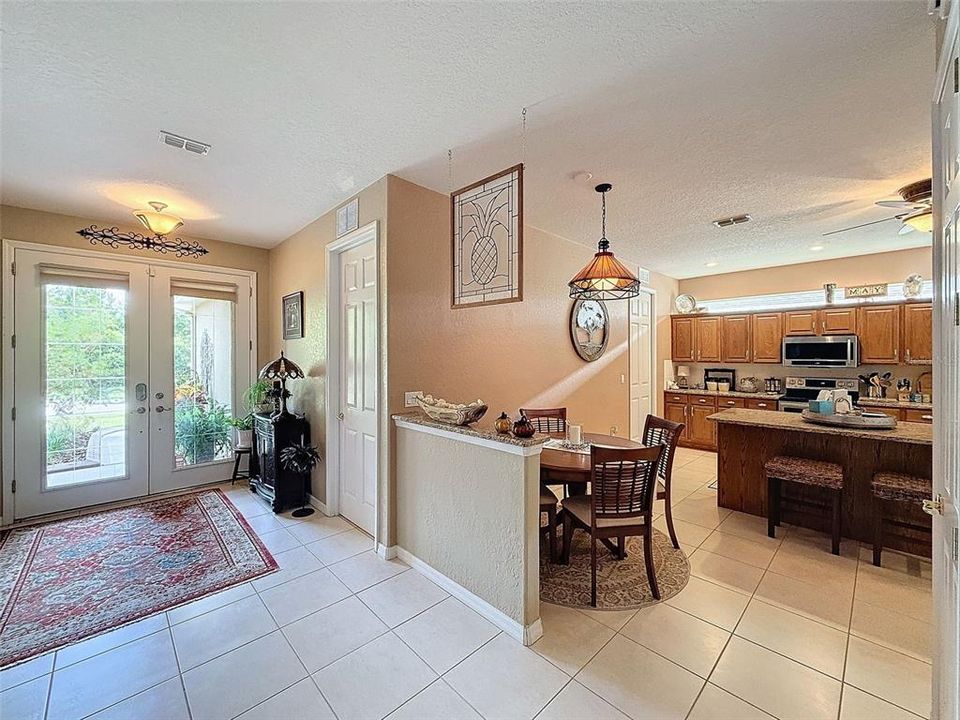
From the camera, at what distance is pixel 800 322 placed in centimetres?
556

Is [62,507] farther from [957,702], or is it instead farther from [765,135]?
[765,135]

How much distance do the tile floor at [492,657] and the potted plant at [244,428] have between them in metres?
2.18

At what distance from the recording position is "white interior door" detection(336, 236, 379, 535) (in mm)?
3170

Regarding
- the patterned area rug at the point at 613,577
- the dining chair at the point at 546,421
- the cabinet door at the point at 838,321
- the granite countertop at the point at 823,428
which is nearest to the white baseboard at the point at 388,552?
the patterned area rug at the point at 613,577

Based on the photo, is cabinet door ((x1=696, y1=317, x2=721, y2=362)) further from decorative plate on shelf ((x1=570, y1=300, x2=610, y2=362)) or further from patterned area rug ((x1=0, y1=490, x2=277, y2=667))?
patterned area rug ((x1=0, y1=490, x2=277, y2=667))

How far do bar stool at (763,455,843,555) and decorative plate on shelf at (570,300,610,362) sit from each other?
2137mm

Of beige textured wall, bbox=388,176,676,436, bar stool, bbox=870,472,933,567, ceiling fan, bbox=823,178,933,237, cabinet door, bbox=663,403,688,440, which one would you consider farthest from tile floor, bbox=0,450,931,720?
cabinet door, bbox=663,403,688,440

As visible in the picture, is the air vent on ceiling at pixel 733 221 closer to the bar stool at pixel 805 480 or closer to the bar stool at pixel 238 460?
the bar stool at pixel 805 480

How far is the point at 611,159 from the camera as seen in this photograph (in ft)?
8.73

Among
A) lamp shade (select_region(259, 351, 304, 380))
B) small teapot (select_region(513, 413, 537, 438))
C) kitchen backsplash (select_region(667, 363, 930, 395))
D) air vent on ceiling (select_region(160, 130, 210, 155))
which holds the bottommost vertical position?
small teapot (select_region(513, 413, 537, 438))

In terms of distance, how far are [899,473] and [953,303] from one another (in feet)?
9.14

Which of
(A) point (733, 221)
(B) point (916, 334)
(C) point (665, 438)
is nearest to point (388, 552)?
(C) point (665, 438)

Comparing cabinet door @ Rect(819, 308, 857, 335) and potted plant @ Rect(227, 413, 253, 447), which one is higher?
cabinet door @ Rect(819, 308, 857, 335)

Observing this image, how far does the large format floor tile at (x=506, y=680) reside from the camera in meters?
1.68
